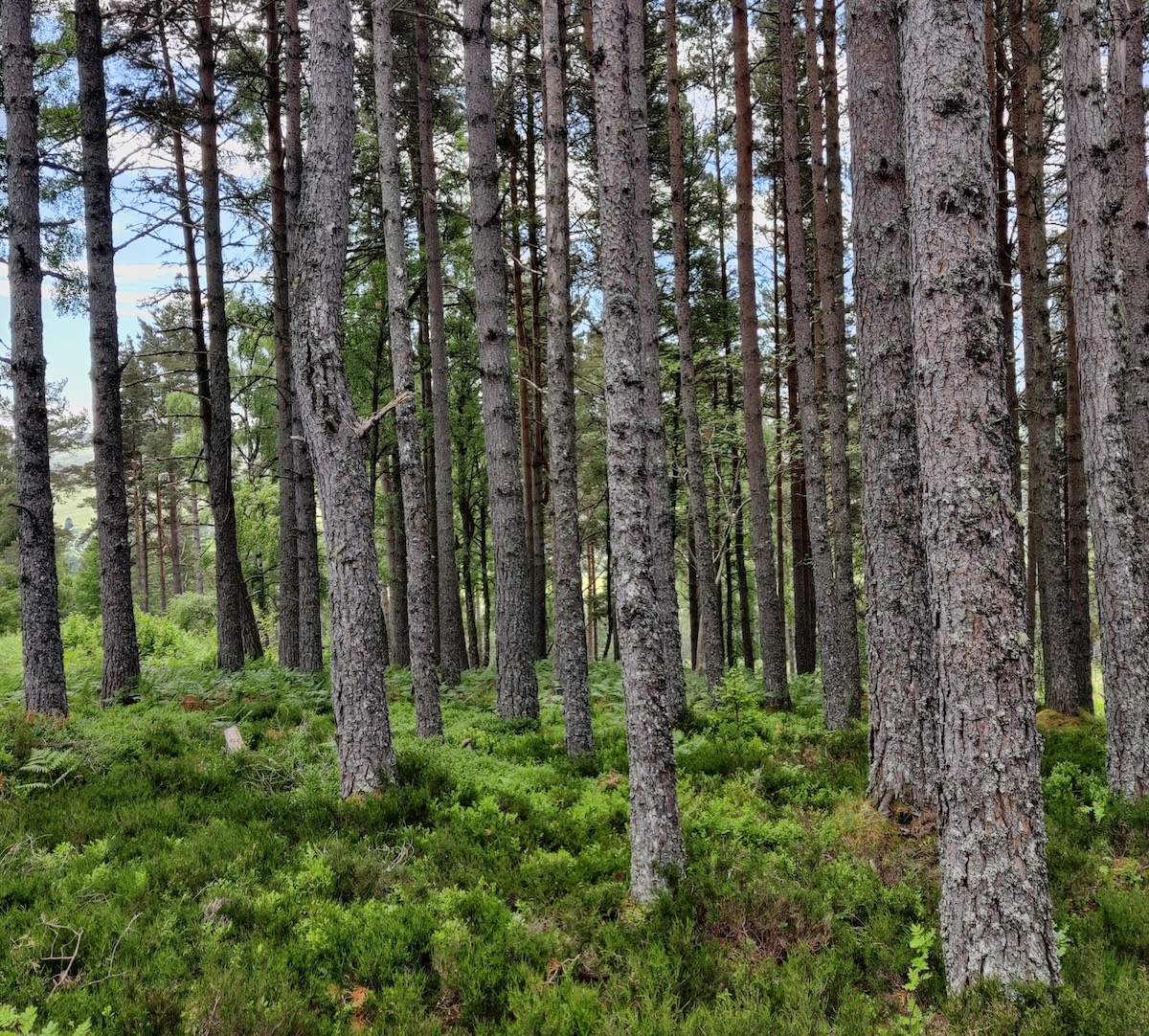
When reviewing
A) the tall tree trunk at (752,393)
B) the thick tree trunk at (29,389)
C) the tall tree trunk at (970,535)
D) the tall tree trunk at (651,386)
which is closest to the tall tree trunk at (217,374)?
the thick tree trunk at (29,389)

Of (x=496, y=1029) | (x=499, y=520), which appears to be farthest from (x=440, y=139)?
(x=496, y=1029)

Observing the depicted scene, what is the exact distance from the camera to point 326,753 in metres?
7.96

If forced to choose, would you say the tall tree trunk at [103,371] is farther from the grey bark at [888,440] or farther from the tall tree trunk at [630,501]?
the grey bark at [888,440]

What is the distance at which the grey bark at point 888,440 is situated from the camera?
6.19 metres

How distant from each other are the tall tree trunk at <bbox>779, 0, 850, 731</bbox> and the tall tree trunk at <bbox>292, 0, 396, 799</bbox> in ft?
20.8

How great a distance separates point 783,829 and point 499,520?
533 cm

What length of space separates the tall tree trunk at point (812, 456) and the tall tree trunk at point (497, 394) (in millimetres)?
4252

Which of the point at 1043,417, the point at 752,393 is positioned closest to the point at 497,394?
the point at 752,393

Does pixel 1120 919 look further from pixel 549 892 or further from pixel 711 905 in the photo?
pixel 549 892

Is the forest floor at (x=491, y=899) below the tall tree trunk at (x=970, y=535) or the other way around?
below

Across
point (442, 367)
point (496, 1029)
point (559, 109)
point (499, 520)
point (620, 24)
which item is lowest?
point (496, 1029)

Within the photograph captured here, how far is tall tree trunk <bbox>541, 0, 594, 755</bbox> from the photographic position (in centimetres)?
841

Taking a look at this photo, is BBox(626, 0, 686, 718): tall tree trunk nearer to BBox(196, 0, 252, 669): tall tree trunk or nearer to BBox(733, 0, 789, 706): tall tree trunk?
BBox(733, 0, 789, 706): tall tree trunk

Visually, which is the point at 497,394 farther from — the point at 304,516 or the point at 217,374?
the point at 217,374
